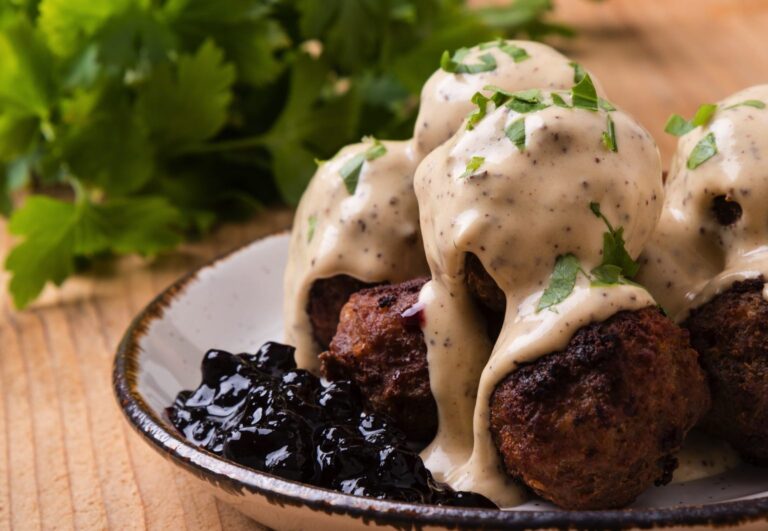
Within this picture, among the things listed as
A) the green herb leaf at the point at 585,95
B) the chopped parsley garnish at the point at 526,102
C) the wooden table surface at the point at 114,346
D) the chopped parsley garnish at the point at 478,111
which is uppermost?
the green herb leaf at the point at 585,95

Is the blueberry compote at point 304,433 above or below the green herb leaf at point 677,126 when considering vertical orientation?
below

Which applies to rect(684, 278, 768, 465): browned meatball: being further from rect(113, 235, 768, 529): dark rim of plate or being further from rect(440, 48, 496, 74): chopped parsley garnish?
rect(440, 48, 496, 74): chopped parsley garnish

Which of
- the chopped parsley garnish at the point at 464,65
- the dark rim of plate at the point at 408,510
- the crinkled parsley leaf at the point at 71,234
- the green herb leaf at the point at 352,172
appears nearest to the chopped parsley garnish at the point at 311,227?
the green herb leaf at the point at 352,172

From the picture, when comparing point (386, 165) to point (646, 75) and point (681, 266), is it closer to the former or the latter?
point (681, 266)

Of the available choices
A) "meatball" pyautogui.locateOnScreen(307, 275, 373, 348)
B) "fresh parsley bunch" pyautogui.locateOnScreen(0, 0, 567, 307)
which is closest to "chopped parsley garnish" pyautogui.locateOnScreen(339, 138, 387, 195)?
"meatball" pyautogui.locateOnScreen(307, 275, 373, 348)

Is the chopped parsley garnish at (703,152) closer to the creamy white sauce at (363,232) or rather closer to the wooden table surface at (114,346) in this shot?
the creamy white sauce at (363,232)

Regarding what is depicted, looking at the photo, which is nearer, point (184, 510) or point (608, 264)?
point (608, 264)

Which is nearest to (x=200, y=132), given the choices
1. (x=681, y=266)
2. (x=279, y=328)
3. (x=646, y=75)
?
(x=279, y=328)
